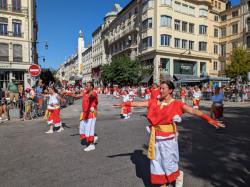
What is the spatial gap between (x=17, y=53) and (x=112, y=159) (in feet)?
122

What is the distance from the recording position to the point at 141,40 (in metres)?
43.2

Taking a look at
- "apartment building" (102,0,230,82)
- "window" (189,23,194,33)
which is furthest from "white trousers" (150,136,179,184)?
"window" (189,23,194,33)

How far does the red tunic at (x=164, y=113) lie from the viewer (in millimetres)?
3846

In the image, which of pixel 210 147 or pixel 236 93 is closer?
pixel 210 147

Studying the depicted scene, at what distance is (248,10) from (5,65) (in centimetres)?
3953

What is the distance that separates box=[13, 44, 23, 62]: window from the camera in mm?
38344

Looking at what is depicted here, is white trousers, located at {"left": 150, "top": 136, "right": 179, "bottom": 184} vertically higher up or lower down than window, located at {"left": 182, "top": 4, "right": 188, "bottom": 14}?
lower down

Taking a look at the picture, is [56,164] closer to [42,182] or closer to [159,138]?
[42,182]

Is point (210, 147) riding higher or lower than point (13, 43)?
lower

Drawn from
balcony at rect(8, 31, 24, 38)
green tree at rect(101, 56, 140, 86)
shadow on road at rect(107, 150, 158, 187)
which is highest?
Answer: balcony at rect(8, 31, 24, 38)

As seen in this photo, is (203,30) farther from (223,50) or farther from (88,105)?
(88,105)

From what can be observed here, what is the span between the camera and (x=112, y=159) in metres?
6.00

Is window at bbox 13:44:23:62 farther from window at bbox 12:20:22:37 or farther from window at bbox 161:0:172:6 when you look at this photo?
window at bbox 161:0:172:6

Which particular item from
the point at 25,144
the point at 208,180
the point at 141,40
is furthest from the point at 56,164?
the point at 141,40
